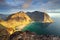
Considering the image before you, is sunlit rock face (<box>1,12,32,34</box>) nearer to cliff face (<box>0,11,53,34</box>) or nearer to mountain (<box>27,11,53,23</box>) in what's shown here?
cliff face (<box>0,11,53,34</box>)

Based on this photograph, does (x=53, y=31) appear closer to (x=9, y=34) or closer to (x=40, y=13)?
(x=40, y=13)

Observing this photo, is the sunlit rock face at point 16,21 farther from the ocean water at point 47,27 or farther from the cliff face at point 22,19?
the ocean water at point 47,27

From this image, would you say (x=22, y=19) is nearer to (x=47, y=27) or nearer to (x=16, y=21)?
(x=16, y=21)

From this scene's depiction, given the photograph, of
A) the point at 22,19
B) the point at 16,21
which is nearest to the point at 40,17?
the point at 22,19

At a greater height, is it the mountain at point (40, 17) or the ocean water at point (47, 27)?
the mountain at point (40, 17)

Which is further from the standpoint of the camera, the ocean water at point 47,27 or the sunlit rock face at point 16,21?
the sunlit rock face at point 16,21

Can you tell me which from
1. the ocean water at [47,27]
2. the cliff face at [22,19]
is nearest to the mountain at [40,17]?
the cliff face at [22,19]
